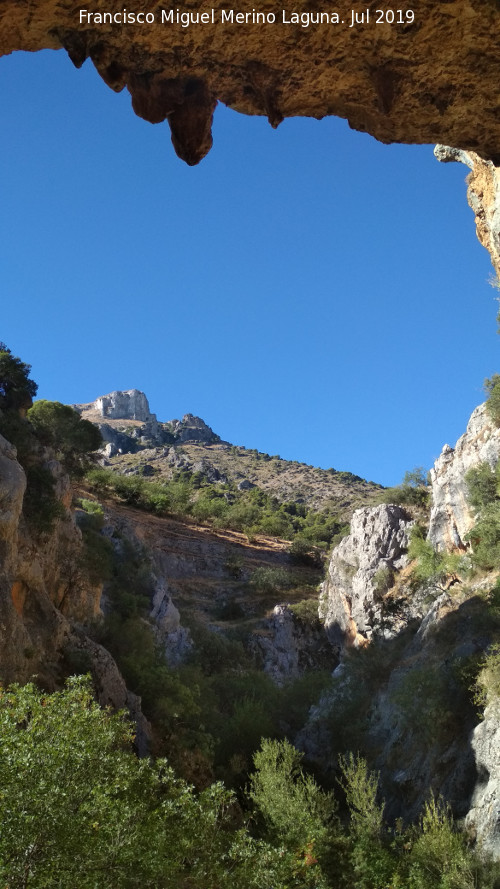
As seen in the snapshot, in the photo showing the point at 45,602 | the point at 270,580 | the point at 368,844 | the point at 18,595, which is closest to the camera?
the point at 18,595

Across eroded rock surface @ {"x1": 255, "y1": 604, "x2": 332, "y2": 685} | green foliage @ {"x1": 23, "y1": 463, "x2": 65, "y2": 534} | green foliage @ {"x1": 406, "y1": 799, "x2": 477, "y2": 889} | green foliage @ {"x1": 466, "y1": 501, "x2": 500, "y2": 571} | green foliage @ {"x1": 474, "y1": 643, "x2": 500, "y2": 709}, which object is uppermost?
green foliage @ {"x1": 466, "y1": 501, "x2": 500, "y2": 571}

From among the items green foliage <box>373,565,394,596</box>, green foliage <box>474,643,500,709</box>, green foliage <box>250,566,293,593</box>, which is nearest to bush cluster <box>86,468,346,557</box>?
green foliage <box>250,566,293,593</box>

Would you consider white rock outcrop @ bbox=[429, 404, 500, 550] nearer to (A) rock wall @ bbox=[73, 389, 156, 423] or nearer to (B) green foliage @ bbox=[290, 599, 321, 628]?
(B) green foliage @ bbox=[290, 599, 321, 628]

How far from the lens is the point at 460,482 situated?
1347 inches

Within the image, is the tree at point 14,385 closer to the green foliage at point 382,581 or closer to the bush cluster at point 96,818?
the bush cluster at point 96,818

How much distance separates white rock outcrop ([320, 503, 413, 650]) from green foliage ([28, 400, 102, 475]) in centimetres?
2066

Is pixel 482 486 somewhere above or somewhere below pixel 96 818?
above

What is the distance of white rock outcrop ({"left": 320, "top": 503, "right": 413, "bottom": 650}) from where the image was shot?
37781mm

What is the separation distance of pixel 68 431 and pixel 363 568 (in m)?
23.8

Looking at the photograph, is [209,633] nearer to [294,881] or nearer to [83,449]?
[83,449]

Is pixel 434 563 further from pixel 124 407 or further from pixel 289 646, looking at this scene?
pixel 124 407

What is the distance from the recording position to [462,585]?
3064 cm

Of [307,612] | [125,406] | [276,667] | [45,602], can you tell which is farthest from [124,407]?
→ [45,602]

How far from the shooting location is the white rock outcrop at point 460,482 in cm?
3300
